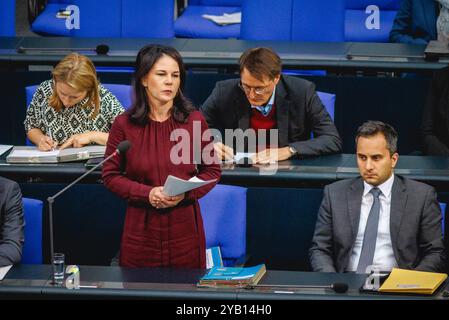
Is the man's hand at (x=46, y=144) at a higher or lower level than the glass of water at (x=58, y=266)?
higher

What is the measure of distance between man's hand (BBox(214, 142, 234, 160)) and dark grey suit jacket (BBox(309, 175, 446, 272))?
587 millimetres

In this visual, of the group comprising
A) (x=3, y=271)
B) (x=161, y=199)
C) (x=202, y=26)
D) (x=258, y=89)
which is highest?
(x=202, y=26)

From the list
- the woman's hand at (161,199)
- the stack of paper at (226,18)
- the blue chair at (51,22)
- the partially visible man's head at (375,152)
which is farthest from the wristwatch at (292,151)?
the blue chair at (51,22)

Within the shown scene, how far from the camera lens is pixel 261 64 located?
4.84m

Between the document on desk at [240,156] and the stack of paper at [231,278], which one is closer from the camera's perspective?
the stack of paper at [231,278]

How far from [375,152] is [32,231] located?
4.59 ft

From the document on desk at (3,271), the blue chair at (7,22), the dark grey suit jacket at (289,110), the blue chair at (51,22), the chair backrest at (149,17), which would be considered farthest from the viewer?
the blue chair at (51,22)

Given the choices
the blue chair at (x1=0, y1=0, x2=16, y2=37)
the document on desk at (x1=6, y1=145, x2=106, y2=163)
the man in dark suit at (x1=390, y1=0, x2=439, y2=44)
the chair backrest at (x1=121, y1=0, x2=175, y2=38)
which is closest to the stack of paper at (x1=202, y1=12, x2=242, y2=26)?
the chair backrest at (x1=121, y1=0, x2=175, y2=38)

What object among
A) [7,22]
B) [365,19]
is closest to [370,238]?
[365,19]

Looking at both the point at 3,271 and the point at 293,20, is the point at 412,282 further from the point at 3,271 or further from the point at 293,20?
the point at 293,20

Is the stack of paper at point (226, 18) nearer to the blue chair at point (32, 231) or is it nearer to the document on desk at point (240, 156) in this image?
the document on desk at point (240, 156)

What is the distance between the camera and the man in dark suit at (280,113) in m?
4.95

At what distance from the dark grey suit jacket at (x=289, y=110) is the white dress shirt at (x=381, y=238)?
617 mm

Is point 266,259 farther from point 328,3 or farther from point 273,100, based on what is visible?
point 328,3
